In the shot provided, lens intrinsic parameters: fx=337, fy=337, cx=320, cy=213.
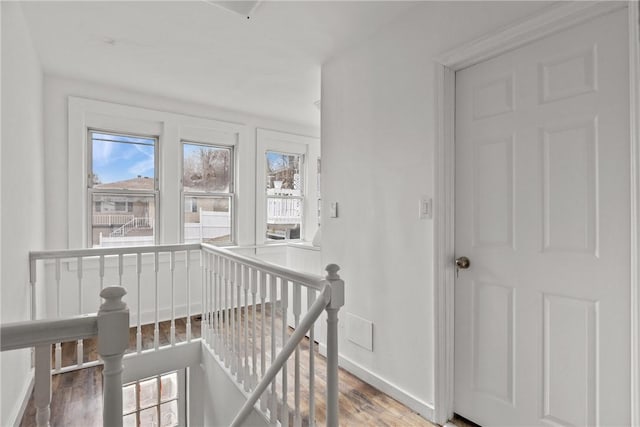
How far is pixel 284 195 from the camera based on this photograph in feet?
15.6

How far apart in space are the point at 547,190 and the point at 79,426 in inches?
117

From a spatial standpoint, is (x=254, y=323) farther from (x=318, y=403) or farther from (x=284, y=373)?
(x=318, y=403)

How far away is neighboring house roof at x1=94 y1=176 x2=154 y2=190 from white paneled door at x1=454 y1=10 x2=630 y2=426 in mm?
3303

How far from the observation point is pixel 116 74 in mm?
3145

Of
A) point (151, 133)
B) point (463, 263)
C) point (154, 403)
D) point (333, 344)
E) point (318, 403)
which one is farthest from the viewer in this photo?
point (151, 133)

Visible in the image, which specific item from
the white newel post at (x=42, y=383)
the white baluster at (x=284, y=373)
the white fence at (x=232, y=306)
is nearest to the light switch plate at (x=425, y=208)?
the white fence at (x=232, y=306)

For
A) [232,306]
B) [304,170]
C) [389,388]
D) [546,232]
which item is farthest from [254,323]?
[304,170]

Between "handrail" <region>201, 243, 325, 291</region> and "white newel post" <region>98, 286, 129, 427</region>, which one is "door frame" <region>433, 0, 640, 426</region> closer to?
"handrail" <region>201, 243, 325, 291</region>

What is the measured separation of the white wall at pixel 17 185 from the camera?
177cm

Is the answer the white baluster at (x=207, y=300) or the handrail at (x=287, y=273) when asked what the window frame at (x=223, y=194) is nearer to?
the white baluster at (x=207, y=300)

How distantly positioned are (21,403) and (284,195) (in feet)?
10.9

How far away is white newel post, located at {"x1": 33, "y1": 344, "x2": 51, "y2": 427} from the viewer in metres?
0.72

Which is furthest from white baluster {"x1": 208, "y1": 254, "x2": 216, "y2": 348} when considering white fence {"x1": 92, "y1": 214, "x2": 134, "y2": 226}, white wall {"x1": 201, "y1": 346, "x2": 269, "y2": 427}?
white fence {"x1": 92, "y1": 214, "x2": 134, "y2": 226}

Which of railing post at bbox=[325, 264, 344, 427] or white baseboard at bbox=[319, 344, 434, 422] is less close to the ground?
railing post at bbox=[325, 264, 344, 427]
